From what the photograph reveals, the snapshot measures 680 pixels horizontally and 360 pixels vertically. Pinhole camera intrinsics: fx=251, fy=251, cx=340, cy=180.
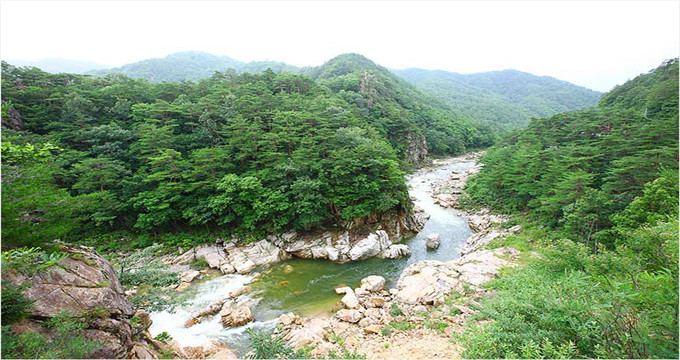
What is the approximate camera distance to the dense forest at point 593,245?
4047 mm

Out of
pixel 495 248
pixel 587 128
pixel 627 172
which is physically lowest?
pixel 495 248

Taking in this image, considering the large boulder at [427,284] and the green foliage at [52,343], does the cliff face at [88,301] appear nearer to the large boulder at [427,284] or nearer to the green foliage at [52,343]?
the green foliage at [52,343]

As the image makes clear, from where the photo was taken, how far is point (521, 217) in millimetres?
18016

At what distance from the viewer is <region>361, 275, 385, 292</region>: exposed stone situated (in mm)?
12047

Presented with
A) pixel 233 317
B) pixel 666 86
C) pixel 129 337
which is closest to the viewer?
pixel 129 337

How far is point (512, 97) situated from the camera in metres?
124

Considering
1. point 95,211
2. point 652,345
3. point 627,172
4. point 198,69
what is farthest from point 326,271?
point 198,69

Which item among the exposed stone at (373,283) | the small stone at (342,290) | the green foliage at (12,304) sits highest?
the green foliage at (12,304)

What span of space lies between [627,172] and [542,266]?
31.0 ft

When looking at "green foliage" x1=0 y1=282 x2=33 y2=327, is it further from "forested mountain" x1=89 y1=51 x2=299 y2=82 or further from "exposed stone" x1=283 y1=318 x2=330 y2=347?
"forested mountain" x1=89 y1=51 x2=299 y2=82

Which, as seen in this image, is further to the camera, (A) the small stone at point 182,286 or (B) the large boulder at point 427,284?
(A) the small stone at point 182,286

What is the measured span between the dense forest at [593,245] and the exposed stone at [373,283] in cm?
486

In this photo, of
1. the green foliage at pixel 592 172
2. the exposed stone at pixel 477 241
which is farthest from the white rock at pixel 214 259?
the green foliage at pixel 592 172

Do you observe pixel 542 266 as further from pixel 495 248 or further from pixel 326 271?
pixel 326 271
